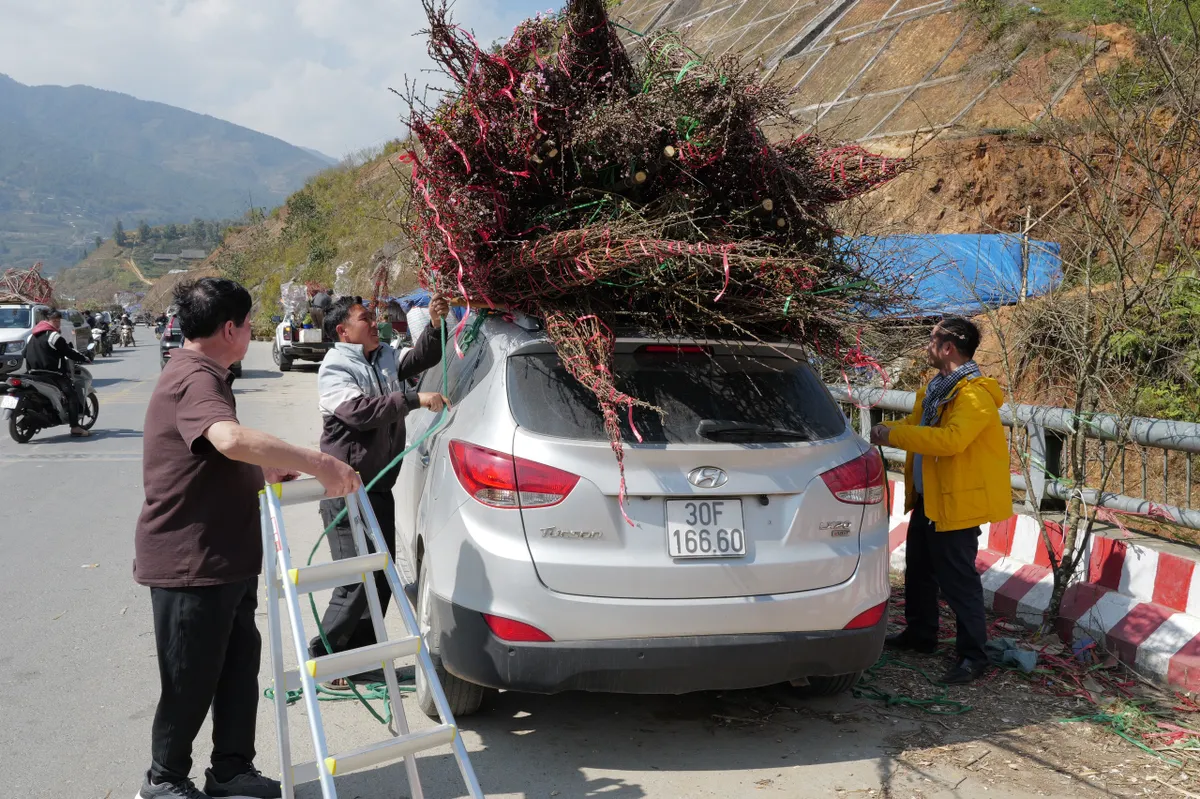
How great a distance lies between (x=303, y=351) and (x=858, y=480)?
25.5m

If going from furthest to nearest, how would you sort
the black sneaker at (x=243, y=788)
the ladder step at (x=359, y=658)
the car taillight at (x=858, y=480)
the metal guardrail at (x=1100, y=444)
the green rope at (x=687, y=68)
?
the metal guardrail at (x=1100, y=444)
the green rope at (x=687, y=68)
the car taillight at (x=858, y=480)
the black sneaker at (x=243, y=788)
the ladder step at (x=359, y=658)

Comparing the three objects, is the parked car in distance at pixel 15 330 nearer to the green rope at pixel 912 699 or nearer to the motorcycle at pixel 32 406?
the motorcycle at pixel 32 406

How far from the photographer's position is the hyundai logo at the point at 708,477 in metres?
3.55

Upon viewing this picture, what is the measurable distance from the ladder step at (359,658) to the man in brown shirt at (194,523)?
57 centimetres

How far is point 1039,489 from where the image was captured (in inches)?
222

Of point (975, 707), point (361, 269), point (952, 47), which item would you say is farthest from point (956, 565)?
point (361, 269)

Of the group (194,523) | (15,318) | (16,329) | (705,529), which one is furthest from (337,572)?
(15,318)

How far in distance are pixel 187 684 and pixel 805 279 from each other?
266 centimetres

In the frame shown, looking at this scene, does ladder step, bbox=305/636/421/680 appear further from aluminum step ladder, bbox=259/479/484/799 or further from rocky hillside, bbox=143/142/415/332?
rocky hillside, bbox=143/142/415/332

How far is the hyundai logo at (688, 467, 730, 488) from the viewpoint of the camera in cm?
355

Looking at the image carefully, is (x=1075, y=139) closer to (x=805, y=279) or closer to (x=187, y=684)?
(x=805, y=279)

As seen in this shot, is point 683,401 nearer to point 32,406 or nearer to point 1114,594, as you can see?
point 1114,594

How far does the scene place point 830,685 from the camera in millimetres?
4312

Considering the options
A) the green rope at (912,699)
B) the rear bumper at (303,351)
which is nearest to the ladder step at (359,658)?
the green rope at (912,699)
